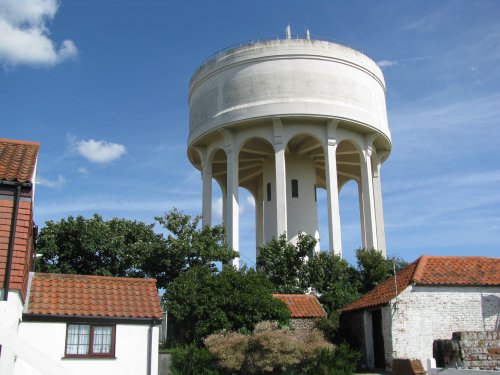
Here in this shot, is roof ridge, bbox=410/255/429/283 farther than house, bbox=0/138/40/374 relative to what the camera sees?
Yes

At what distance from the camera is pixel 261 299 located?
64.5 feet

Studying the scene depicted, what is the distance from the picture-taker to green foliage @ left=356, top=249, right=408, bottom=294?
2681cm

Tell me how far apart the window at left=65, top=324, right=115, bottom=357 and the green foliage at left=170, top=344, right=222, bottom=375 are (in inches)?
92.2

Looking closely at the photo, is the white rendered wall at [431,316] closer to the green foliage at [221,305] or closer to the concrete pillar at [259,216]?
the green foliage at [221,305]

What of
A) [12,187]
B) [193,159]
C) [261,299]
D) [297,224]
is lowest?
[261,299]

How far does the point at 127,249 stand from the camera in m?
26.7

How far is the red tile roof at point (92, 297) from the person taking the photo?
50.6 ft

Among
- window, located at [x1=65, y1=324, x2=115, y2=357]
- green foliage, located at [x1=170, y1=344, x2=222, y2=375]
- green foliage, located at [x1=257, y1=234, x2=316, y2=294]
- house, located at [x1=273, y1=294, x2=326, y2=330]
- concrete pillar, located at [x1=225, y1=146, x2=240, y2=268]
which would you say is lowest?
green foliage, located at [x1=170, y1=344, x2=222, y2=375]

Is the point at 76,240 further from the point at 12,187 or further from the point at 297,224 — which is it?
the point at 12,187

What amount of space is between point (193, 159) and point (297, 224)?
24.7 feet

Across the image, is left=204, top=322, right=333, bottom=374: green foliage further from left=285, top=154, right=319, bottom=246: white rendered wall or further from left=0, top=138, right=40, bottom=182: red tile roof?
left=285, top=154, right=319, bottom=246: white rendered wall

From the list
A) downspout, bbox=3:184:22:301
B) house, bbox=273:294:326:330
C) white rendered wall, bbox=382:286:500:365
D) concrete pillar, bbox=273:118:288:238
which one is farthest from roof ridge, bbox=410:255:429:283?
downspout, bbox=3:184:22:301

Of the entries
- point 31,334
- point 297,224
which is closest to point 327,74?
point 297,224

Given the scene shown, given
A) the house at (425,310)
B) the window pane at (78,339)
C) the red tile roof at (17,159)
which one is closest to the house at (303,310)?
the house at (425,310)
